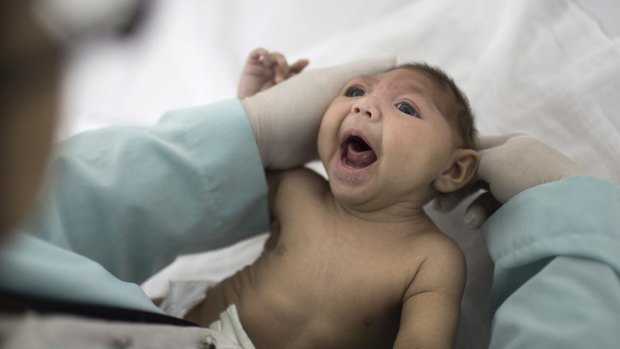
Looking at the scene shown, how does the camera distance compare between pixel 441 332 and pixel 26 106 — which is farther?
pixel 441 332

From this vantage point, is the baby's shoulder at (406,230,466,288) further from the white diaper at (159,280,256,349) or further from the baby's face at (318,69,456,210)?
the white diaper at (159,280,256,349)

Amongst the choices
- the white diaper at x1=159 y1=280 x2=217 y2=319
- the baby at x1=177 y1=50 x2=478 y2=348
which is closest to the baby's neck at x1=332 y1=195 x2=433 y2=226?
the baby at x1=177 y1=50 x2=478 y2=348

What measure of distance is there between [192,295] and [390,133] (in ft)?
1.19

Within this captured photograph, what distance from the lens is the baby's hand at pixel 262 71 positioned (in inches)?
38.3

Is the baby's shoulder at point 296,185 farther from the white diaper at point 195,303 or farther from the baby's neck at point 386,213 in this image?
the white diaper at point 195,303

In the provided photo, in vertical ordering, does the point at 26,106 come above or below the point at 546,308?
above

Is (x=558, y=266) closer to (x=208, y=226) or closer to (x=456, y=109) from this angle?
(x=456, y=109)

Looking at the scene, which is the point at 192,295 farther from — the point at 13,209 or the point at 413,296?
the point at 13,209

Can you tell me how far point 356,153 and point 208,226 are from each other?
232 mm

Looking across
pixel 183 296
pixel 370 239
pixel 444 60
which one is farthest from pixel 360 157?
pixel 444 60

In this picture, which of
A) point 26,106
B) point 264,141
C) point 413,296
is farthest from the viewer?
point 264,141

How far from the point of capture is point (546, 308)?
620 mm

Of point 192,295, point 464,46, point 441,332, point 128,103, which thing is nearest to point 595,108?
point 464,46

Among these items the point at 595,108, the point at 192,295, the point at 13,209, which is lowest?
the point at 192,295
